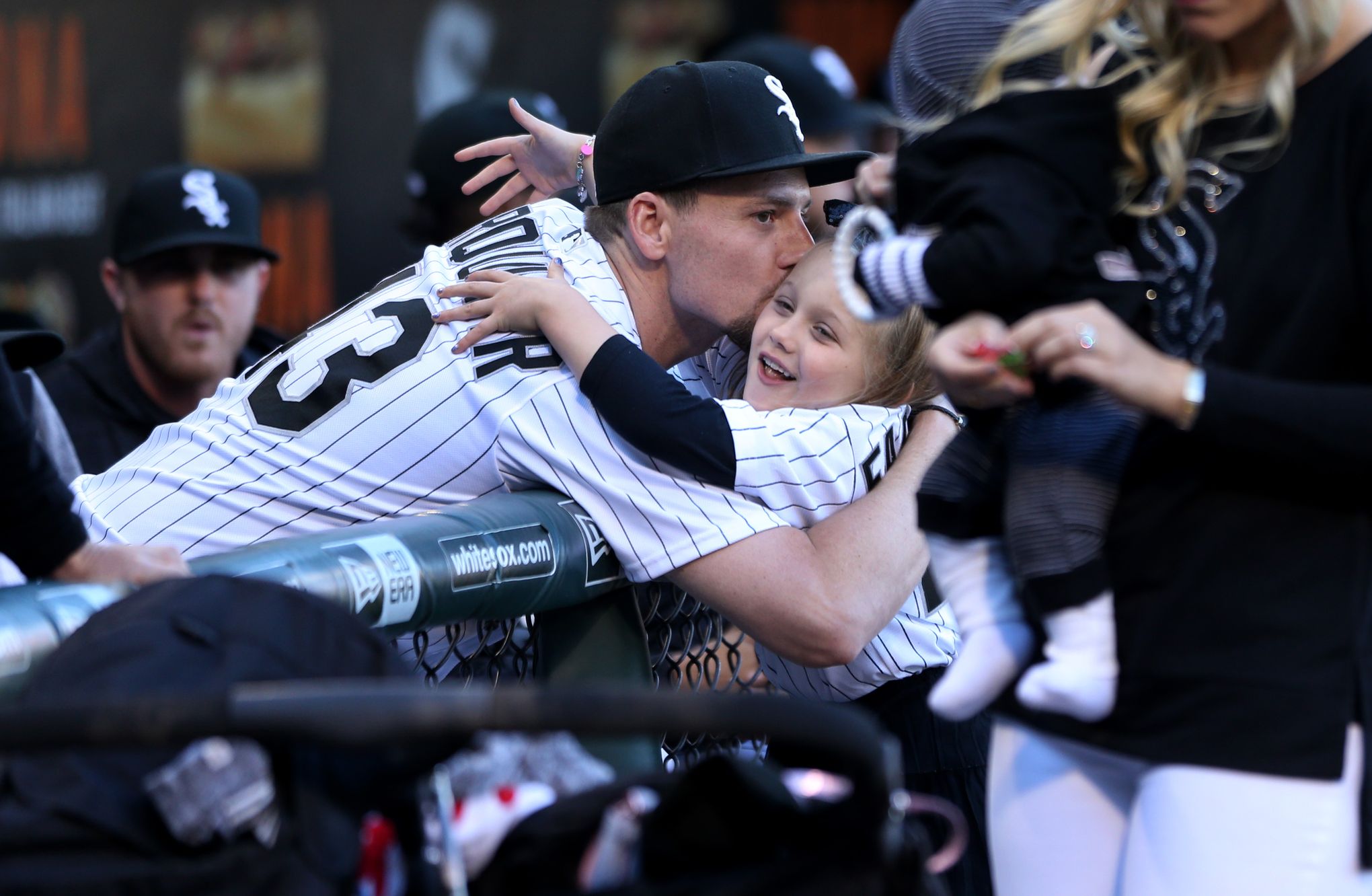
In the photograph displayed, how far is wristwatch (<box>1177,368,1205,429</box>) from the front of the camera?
4.89 ft

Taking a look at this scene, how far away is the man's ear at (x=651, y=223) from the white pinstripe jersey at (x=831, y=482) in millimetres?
442

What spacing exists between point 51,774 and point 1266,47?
1315 millimetres

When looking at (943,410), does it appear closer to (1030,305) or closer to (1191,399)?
(1030,305)

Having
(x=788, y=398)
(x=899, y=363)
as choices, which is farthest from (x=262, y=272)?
(x=899, y=363)

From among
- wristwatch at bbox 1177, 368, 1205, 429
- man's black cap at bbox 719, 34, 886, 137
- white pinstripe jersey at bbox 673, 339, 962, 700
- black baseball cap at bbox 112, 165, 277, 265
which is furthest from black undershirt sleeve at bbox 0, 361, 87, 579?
man's black cap at bbox 719, 34, 886, 137

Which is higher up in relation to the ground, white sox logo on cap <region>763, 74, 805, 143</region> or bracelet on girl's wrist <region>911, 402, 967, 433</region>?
white sox logo on cap <region>763, 74, 805, 143</region>

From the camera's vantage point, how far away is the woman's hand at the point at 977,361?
1.53m

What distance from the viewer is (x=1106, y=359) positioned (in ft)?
4.85

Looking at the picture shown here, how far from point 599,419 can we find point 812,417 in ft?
1.15

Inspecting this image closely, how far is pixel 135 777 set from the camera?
47.9 inches

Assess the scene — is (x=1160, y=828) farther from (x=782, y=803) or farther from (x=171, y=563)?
(x=171, y=563)

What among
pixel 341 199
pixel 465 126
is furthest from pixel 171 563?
pixel 341 199

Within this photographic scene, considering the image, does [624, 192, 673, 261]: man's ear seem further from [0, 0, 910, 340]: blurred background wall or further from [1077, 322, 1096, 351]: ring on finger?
[0, 0, 910, 340]: blurred background wall

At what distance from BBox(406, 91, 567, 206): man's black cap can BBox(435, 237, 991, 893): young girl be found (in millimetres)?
1684
